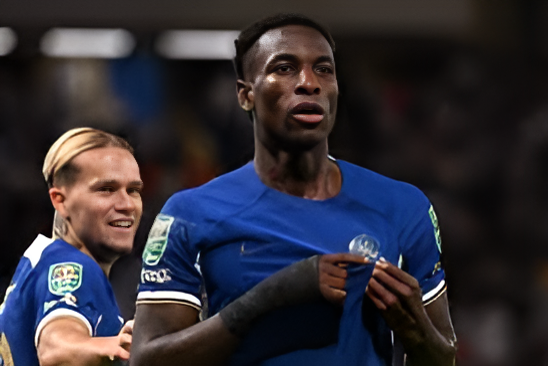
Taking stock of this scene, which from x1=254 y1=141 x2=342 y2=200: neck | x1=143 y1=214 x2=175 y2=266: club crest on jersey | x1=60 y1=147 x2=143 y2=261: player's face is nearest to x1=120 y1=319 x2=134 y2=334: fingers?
x1=60 y1=147 x2=143 y2=261: player's face

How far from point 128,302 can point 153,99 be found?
3179 mm

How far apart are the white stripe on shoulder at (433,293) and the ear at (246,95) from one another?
2.10 feet

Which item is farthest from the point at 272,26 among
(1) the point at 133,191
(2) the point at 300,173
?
(1) the point at 133,191

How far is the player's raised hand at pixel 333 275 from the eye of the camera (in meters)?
1.89

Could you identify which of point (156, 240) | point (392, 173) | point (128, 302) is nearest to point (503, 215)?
point (392, 173)

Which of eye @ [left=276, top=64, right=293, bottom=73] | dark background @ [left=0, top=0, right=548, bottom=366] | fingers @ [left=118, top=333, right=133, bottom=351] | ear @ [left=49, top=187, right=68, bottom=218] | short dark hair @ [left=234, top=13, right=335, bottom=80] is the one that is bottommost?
fingers @ [left=118, top=333, right=133, bottom=351]

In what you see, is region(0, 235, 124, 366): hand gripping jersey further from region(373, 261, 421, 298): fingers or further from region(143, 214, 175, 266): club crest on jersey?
region(373, 261, 421, 298): fingers

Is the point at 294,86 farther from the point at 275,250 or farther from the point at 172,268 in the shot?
the point at 172,268

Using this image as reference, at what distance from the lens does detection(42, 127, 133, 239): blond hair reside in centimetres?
257

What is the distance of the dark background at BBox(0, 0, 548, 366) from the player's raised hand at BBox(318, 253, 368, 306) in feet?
9.81

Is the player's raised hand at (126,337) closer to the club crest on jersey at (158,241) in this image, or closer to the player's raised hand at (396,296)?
the club crest on jersey at (158,241)

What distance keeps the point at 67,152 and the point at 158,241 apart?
2.16 ft

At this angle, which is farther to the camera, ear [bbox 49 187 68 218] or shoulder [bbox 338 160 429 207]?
ear [bbox 49 187 68 218]

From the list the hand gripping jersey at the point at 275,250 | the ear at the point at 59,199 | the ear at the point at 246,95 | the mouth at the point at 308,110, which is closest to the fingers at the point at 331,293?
the hand gripping jersey at the point at 275,250
